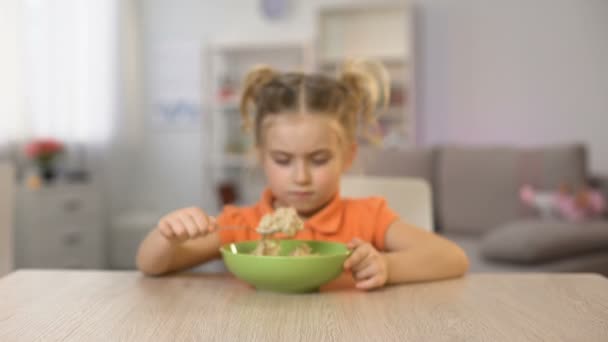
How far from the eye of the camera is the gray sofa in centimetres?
273

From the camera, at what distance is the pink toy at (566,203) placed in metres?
2.99

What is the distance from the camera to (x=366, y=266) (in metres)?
0.91

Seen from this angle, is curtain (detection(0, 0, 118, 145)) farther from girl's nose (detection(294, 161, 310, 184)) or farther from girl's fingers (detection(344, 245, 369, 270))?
girl's fingers (detection(344, 245, 369, 270))

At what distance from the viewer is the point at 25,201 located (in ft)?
11.3

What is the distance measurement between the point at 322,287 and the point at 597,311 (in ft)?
1.20

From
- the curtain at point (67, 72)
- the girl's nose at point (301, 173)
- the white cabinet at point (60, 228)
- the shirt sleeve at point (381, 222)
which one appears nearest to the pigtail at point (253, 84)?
the girl's nose at point (301, 173)

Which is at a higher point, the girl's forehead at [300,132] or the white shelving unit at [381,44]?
the white shelving unit at [381,44]

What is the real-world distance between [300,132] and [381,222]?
0.76 feet

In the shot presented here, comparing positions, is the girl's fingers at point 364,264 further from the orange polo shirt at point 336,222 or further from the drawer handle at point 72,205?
the drawer handle at point 72,205

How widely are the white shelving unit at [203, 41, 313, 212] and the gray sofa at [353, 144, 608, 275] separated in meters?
1.40

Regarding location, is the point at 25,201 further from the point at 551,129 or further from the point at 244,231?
the point at 551,129

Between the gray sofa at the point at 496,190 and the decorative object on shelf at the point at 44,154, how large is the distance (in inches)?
70.3

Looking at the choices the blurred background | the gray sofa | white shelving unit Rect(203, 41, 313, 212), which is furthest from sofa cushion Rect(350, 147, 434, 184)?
white shelving unit Rect(203, 41, 313, 212)

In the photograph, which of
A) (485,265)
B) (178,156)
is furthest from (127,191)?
(485,265)
